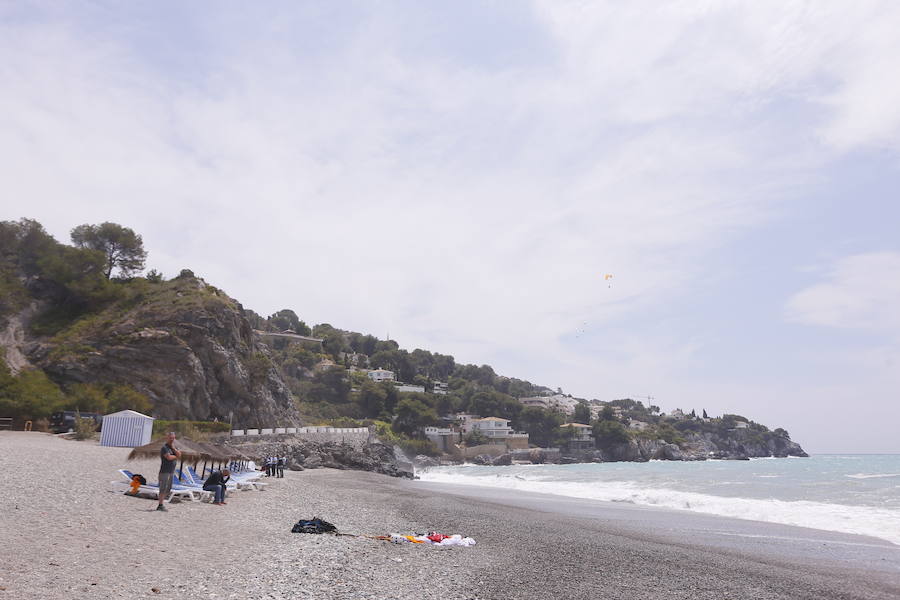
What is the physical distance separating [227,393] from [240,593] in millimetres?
53852

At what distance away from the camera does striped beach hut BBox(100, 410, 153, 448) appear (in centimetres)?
2980

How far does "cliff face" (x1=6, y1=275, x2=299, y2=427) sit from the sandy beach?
101ft

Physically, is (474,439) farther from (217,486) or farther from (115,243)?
(217,486)

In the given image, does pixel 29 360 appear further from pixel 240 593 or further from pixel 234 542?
pixel 240 593

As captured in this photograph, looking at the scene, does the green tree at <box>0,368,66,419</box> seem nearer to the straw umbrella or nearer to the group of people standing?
the group of people standing

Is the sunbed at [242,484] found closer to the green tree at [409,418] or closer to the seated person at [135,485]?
the seated person at [135,485]

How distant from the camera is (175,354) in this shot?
50.9 m

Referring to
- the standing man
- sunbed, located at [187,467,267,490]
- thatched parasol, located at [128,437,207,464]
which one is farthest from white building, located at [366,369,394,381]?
the standing man

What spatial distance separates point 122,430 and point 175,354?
22248 mm

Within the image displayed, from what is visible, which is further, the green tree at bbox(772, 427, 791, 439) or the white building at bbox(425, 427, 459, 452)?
the green tree at bbox(772, 427, 791, 439)

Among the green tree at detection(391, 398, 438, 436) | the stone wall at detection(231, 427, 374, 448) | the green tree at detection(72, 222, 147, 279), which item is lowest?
the stone wall at detection(231, 427, 374, 448)

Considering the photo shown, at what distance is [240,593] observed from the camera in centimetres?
709

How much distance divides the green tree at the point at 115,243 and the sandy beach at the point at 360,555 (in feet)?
187

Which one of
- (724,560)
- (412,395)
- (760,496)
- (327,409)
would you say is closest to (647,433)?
(412,395)
